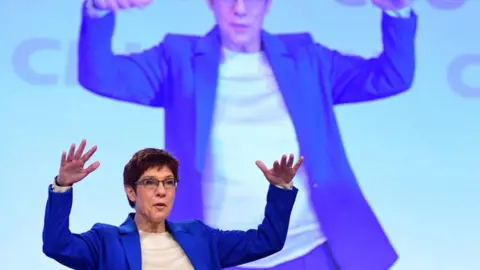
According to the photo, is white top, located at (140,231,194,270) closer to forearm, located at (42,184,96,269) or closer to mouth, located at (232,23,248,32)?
forearm, located at (42,184,96,269)

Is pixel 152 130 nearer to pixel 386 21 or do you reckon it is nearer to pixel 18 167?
pixel 18 167

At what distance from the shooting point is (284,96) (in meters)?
2.65

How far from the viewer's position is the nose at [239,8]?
271cm

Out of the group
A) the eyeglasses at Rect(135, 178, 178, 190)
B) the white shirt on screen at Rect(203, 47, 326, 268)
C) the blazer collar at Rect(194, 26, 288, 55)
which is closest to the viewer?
the eyeglasses at Rect(135, 178, 178, 190)

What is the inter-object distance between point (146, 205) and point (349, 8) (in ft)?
4.51

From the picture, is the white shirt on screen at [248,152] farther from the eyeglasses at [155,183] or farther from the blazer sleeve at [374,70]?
the eyeglasses at [155,183]

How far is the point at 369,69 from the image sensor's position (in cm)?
272

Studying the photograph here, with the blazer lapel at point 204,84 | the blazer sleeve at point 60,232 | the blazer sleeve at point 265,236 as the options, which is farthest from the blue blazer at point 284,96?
the blazer sleeve at point 60,232

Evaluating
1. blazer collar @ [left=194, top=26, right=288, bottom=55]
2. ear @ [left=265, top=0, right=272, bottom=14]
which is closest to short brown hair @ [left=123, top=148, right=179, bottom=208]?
blazer collar @ [left=194, top=26, right=288, bottom=55]

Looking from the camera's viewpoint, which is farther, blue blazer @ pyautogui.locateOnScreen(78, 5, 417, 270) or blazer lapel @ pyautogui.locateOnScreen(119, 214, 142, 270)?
blue blazer @ pyautogui.locateOnScreen(78, 5, 417, 270)

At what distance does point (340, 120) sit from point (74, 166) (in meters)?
1.30

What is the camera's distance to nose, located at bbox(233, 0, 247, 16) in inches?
107

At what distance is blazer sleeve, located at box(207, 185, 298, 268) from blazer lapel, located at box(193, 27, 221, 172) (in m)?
0.84

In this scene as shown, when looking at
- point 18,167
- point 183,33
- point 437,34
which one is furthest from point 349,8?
point 18,167
